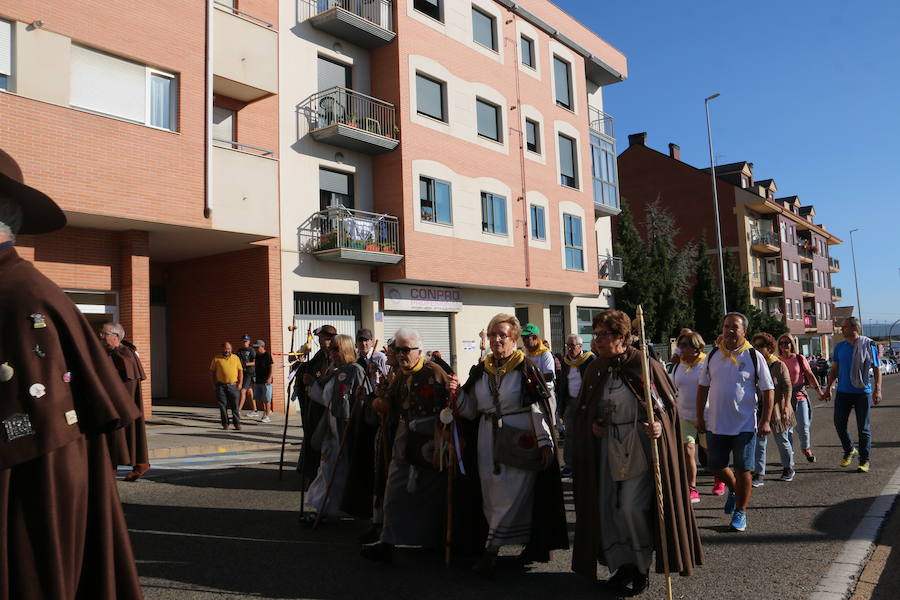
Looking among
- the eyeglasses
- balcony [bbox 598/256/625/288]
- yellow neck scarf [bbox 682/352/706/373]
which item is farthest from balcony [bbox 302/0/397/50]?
the eyeglasses

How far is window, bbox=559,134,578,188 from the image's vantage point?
28750 mm

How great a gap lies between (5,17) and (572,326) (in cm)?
2213

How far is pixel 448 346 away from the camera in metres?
23.7

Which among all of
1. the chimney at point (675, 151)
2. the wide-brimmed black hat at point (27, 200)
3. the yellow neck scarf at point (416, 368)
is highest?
the chimney at point (675, 151)

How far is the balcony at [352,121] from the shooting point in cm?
1923

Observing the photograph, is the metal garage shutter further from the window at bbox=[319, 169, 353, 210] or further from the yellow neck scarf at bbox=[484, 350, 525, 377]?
the yellow neck scarf at bbox=[484, 350, 525, 377]

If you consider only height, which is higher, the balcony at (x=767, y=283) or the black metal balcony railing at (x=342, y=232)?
the balcony at (x=767, y=283)

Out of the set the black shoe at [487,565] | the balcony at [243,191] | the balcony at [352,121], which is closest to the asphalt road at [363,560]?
the black shoe at [487,565]

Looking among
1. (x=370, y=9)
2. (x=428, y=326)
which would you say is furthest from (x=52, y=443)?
(x=370, y=9)

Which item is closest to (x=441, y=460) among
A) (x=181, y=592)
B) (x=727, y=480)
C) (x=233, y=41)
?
(x=181, y=592)

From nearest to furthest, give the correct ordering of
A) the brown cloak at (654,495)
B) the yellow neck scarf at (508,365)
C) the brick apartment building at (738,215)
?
the brown cloak at (654,495)
the yellow neck scarf at (508,365)
the brick apartment building at (738,215)

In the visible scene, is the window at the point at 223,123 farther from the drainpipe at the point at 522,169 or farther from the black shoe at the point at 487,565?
the black shoe at the point at 487,565

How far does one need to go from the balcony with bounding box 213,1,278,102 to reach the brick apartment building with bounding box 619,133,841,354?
3426 centimetres

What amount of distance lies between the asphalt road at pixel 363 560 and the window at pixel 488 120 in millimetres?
18087
